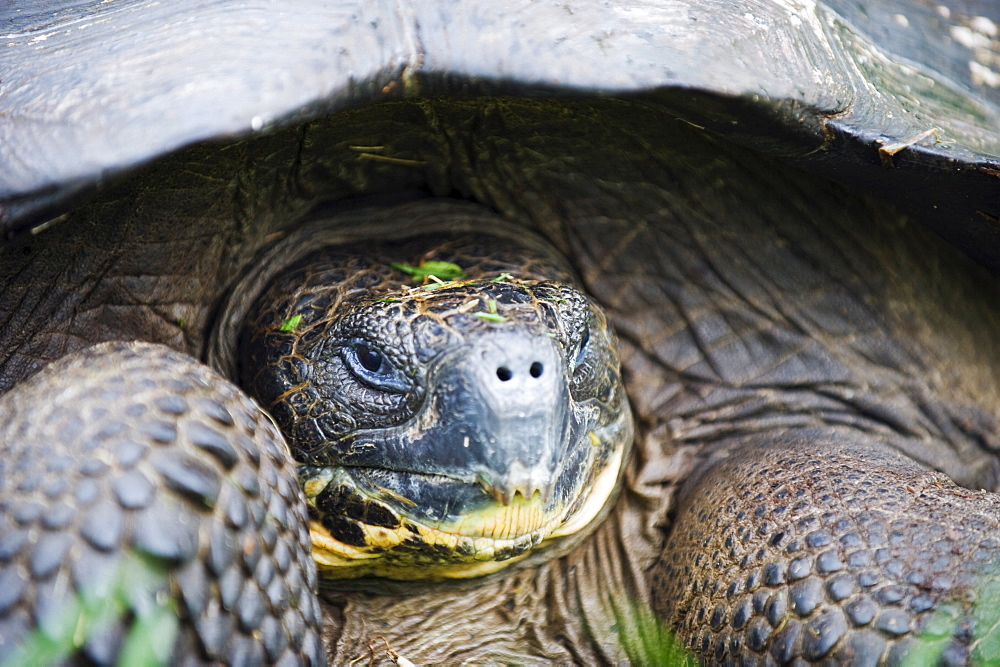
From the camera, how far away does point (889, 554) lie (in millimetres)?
1728

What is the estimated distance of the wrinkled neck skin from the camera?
206 centimetres

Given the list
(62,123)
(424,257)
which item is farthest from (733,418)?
(62,123)

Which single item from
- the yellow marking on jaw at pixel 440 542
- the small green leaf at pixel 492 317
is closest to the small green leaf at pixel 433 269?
the small green leaf at pixel 492 317

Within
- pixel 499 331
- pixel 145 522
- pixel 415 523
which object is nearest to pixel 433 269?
pixel 499 331

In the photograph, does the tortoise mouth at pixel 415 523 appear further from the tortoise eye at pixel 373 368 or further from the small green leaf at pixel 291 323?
the small green leaf at pixel 291 323

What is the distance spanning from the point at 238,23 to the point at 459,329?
2.24 feet

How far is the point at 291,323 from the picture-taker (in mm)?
1946

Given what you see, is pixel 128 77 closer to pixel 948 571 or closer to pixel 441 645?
pixel 441 645

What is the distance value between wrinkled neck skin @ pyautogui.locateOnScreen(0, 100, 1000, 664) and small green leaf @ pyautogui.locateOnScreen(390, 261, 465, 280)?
0.28 metres

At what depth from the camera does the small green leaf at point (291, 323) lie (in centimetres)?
194

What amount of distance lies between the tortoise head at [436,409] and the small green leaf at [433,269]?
0.12 feet

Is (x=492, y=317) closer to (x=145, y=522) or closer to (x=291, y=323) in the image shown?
(x=291, y=323)

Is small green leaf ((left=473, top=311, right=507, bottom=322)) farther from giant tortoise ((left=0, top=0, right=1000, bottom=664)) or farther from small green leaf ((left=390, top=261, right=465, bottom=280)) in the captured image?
small green leaf ((left=390, top=261, right=465, bottom=280))

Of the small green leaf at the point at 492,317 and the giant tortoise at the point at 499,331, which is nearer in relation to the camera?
the giant tortoise at the point at 499,331
